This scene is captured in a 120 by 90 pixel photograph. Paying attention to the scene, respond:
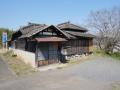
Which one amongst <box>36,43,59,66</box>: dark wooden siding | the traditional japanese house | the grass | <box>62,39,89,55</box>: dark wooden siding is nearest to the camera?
the grass

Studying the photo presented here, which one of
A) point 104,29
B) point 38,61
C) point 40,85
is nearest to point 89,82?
point 40,85

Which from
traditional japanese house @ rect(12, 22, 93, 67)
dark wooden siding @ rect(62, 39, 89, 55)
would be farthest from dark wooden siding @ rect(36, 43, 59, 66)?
dark wooden siding @ rect(62, 39, 89, 55)

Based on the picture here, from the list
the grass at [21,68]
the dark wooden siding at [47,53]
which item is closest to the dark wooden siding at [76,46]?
the dark wooden siding at [47,53]

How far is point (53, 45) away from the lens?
58.0ft

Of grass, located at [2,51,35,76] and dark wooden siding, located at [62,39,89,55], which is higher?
dark wooden siding, located at [62,39,89,55]

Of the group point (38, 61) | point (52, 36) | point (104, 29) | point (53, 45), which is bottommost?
point (38, 61)

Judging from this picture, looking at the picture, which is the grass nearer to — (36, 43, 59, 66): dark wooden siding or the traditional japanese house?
the traditional japanese house

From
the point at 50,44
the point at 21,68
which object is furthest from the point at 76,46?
the point at 21,68

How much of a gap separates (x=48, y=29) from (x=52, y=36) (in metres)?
1.02

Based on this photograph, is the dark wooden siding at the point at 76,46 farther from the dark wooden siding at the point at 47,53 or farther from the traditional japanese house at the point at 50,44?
the dark wooden siding at the point at 47,53

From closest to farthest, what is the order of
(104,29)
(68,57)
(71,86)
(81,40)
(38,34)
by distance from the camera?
1. (71,86)
2. (38,34)
3. (68,57)
4. (81,40)
5. (104,29)

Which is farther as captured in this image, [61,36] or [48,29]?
[61,36]

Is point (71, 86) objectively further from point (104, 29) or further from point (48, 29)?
point (104, 29)

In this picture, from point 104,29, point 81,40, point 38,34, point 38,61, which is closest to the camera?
point 38,61
